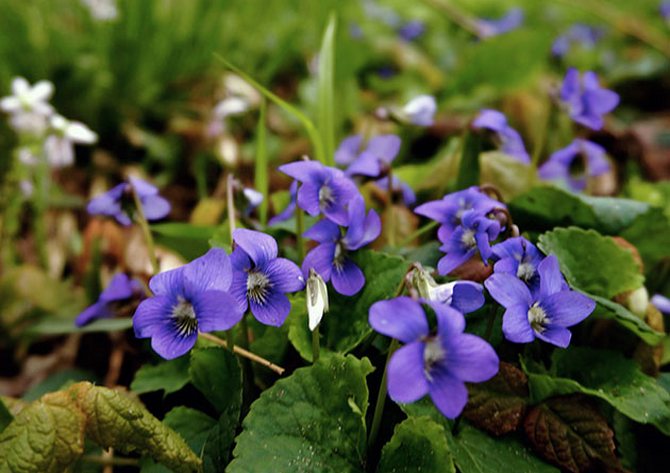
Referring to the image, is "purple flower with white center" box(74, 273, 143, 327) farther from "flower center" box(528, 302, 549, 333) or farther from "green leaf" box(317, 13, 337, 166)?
"flower center" box(528, 302, 549, 333)

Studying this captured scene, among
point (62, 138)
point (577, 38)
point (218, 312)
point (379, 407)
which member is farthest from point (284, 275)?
point (577, 38)

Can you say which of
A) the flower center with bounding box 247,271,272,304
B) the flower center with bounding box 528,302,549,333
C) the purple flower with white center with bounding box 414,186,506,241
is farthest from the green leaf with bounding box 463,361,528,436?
the flower center with bounding box 247,271,272,304

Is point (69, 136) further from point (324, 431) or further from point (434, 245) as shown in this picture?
point (324, 431)

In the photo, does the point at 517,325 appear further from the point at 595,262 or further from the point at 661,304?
the point at 661,304

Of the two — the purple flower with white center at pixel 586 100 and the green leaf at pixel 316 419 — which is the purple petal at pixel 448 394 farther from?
the purple flower with white center at pixel 586 100

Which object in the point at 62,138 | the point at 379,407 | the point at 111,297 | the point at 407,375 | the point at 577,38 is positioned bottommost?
the point at 577,38

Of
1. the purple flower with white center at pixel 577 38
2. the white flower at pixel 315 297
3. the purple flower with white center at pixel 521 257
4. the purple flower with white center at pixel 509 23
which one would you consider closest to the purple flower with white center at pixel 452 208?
the purple flower with white center at pixel 521 257
